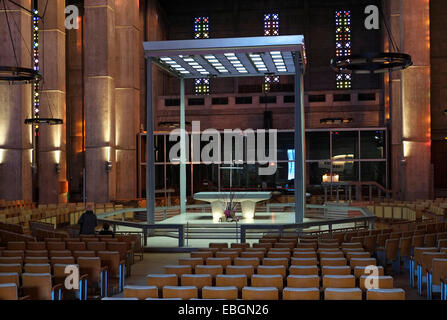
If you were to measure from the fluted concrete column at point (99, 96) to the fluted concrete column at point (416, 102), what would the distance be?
1403 centimetres

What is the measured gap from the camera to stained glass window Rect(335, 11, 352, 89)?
130 feet

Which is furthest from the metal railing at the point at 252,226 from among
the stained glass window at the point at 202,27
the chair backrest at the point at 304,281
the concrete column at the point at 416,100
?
the stained glass window at the point at 202,27

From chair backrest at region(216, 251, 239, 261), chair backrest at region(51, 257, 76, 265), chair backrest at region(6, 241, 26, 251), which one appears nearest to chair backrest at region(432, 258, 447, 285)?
chair backrest at region(216, 251, 239, 261)

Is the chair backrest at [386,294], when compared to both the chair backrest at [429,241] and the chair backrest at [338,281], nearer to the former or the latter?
the chair backrest at [338,281]

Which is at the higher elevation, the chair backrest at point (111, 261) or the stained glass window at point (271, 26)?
the stained glass window at point (271, 26)

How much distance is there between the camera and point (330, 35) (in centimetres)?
4009

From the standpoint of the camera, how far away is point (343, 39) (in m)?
40.0

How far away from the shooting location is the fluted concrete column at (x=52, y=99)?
27984 millimetres

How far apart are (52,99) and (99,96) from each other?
2362 millimetres

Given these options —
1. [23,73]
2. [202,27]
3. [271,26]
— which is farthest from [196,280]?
[202,27]

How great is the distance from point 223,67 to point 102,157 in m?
11.0

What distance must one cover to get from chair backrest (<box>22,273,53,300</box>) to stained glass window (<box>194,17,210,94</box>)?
1355 inches
